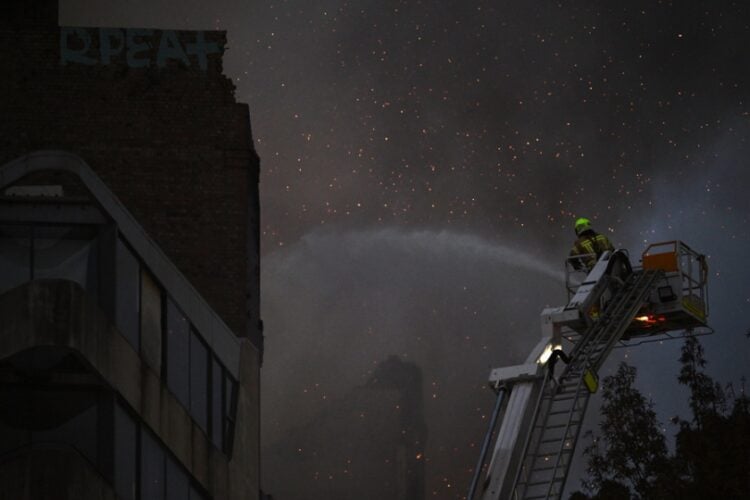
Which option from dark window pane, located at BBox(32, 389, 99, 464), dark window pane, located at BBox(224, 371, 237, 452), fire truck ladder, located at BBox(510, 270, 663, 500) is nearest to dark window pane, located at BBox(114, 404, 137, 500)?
dark window pane, located at BBox(32, 389, 99, 464)

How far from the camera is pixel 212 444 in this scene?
72.7 ft

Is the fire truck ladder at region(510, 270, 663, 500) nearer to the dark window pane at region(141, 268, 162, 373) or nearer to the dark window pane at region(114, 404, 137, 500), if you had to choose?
the dark window pane at region(114, 404, 137, 500)

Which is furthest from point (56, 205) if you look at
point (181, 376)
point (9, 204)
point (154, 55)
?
point (154, 55)

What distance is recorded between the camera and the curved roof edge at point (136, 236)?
1905 cm

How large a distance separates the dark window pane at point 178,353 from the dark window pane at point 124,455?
1.81m

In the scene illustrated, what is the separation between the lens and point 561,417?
15.1 meters

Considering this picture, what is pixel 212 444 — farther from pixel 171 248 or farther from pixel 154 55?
pixel 154 55

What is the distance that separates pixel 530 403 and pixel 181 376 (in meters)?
8.11

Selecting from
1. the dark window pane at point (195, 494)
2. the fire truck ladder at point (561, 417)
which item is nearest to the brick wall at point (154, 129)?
the dark window pane at point (195, 494)

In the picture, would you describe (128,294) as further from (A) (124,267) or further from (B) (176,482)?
(B) (176,482)

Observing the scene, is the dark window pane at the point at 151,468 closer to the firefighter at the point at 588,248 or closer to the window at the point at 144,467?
the window at the point at 144,467

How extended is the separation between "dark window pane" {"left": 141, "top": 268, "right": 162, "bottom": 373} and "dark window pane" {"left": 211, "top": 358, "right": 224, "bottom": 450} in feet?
7.30

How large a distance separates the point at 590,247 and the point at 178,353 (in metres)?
7.27

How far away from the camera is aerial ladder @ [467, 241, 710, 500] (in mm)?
14359
